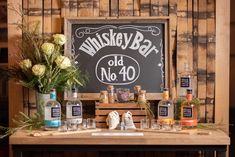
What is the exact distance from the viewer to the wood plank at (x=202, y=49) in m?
3.07

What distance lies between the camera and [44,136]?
2561 millimetres

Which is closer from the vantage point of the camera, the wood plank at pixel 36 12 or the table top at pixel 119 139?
the table top at pixel 119 139

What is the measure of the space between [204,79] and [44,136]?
1.26 meters

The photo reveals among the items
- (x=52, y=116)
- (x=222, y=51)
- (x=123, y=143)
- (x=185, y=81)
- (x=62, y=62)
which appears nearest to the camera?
(x=123, y=143)

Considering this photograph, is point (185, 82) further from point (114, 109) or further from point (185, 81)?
point (114, 109)

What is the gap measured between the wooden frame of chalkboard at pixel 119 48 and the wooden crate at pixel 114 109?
0.24 metres

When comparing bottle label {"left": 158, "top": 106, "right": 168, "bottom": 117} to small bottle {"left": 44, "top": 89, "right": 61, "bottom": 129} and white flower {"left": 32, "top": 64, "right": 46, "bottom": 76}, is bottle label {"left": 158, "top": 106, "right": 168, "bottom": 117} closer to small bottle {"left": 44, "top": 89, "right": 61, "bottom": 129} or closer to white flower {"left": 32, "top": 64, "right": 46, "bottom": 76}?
small bottle {"left": 44, "top": 89, "right": 61, "bottom": 129}

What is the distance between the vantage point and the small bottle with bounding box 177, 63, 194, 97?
2930 millimetres

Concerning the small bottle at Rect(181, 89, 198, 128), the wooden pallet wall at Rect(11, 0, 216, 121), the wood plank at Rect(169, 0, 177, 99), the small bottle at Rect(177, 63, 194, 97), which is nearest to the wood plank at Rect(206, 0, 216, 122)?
the wooden pallet wall at Rect(11, 0, 216, 121)

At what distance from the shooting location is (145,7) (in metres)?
3.07

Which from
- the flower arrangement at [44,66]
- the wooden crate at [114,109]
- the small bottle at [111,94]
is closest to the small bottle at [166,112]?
the wooden crate at [114,109]

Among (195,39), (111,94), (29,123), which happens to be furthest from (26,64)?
(195,39)

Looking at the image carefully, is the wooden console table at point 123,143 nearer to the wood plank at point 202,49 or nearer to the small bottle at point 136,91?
the small bottle at point 136,91

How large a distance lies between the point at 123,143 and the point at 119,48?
2.70 feet
